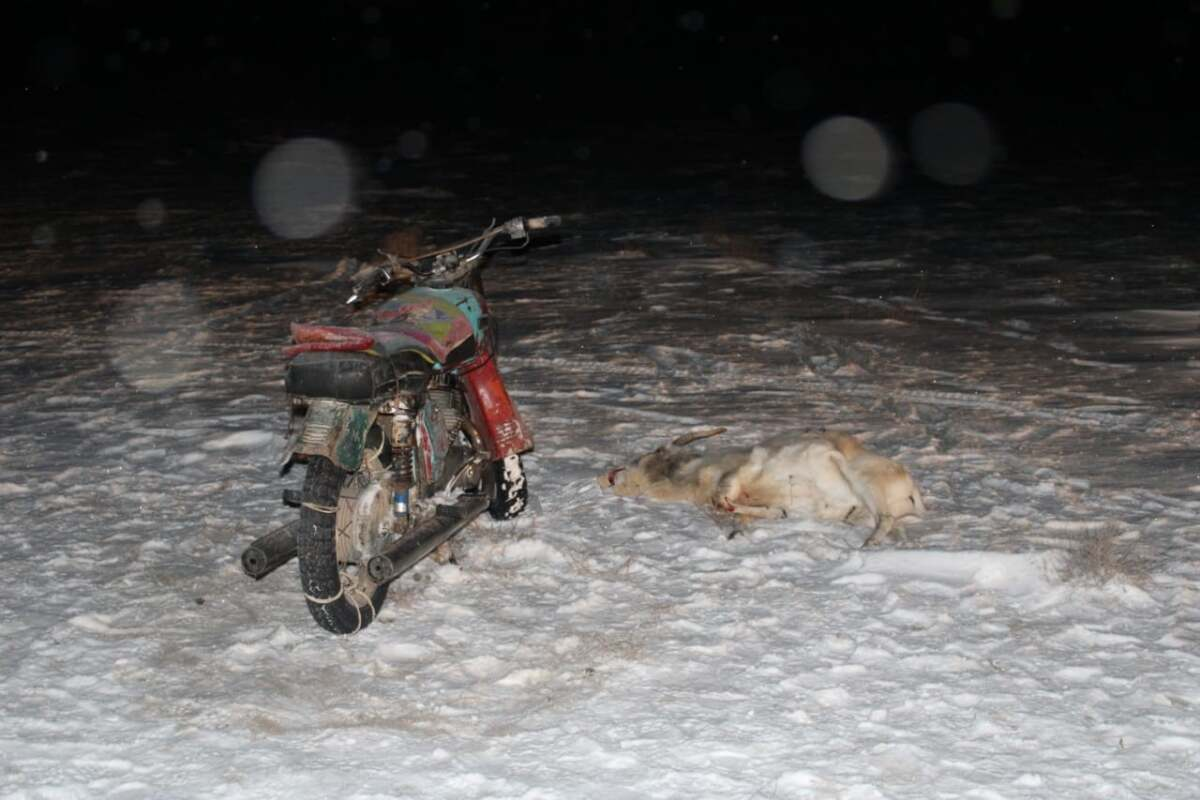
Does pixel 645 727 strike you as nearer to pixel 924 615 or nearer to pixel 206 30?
pixel 924 615

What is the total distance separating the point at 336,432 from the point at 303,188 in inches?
482

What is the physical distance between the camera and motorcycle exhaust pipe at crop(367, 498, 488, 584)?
4590mm

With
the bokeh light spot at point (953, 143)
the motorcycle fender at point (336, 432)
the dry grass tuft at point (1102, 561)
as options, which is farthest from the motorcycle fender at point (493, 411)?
the bokeh light spot at point (953, 143)

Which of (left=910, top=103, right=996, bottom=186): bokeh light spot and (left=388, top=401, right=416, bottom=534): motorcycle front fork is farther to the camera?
(left=910, top=103, right=996, bottom=186): bokeh light spot

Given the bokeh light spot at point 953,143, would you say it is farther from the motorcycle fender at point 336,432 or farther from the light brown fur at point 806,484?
the motorcycle fender at point 336,432

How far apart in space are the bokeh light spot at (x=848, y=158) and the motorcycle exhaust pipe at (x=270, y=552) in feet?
36.3

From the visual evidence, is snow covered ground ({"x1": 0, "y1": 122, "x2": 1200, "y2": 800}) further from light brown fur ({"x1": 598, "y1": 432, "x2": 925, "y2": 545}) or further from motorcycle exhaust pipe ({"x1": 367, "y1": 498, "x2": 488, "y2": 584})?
motorcycle exhaust pipe ({"x1": 367, "y1": 498, "x2": 488, "y2": 584})

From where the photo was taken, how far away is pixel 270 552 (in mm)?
4574

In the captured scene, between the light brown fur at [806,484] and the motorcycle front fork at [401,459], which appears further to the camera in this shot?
the light brown fur at [806,484]

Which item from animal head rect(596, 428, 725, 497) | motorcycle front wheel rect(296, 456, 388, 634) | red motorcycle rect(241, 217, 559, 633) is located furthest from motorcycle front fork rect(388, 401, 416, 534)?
animal head rect(596, 428, 725, 497)

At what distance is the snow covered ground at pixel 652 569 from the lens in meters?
4.00

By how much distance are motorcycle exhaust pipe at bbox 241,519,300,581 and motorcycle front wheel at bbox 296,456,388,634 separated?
59 millimetres

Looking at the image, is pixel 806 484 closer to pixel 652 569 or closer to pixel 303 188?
pixel 652 569

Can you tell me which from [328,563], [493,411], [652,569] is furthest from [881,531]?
[328,563]
